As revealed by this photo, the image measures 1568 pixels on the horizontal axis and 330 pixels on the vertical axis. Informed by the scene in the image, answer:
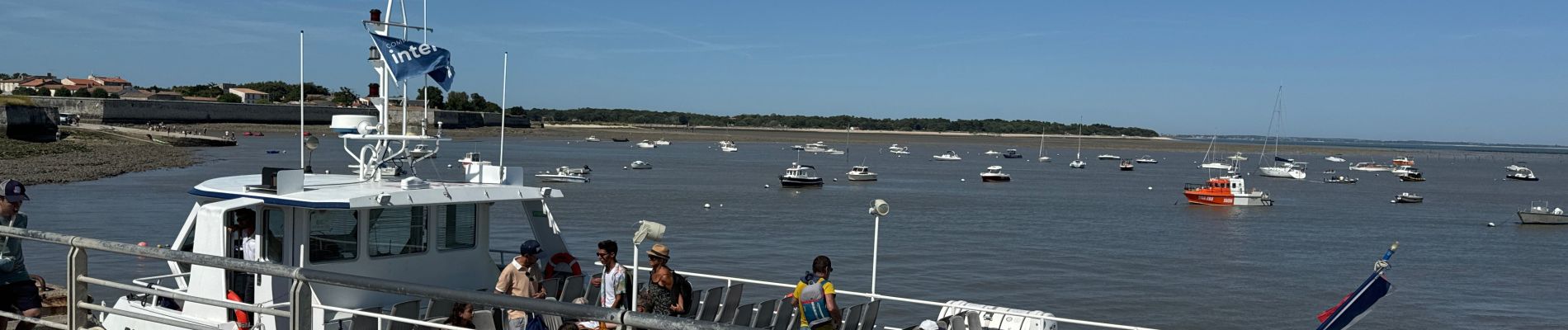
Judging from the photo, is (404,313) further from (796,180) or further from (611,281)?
(796,180)

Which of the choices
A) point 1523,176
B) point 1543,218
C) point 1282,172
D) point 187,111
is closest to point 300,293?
point 1543,218

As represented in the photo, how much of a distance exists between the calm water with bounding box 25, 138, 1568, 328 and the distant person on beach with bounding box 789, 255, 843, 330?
10135mm

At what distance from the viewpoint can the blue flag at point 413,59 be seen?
12336mm

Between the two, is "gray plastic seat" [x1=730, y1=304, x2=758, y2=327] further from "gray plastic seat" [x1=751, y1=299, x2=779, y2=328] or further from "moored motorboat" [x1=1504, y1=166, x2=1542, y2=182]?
"moored motorboat" [x1=1504, y1=166, x2=1542, y2=182]

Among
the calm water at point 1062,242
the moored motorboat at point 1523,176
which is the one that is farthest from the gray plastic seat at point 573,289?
the moored motorboat at point 1523,176

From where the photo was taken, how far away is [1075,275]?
119 ft

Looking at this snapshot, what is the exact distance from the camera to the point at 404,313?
30.5 feet

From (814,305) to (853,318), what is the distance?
0.83 metres

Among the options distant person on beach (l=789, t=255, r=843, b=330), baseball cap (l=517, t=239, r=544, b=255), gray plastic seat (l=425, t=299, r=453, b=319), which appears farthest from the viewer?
baseball cap (l=517, t=239, r=544, b=255)

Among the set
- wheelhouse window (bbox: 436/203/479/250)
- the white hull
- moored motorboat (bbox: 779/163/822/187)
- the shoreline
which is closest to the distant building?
the shoreline

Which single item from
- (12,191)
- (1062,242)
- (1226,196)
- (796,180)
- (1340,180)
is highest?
(12,191)

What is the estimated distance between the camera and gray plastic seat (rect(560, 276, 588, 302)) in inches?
446

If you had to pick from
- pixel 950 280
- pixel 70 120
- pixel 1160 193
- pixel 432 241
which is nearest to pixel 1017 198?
pixel 1160 193

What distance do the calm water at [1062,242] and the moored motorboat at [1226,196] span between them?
5.69 feet
